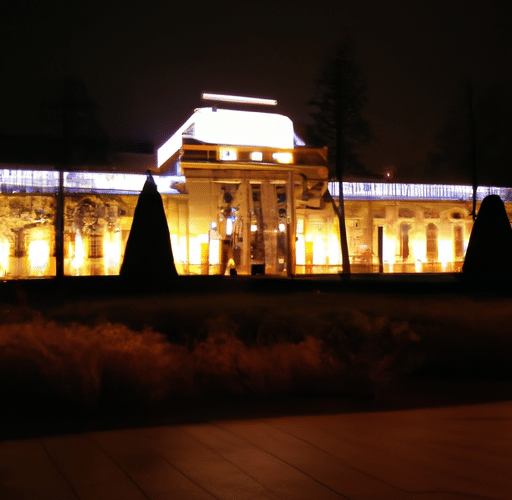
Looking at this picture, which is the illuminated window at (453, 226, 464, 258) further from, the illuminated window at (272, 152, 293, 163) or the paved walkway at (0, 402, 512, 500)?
the paved walkway at (0, 402, 512, 500)

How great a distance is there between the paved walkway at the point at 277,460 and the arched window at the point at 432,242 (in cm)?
4221

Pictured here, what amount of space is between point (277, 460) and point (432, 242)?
148 feet

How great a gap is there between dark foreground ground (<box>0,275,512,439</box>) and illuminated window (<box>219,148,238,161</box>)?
753 inches

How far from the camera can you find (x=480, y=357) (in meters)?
11.4

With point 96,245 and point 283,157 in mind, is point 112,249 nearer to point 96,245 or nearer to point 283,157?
point 96,245

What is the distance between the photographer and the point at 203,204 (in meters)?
41.2

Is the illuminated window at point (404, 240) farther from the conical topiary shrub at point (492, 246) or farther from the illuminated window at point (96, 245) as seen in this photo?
the conical topiary shrub at point (492, 246)

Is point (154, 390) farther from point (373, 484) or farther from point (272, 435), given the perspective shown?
point (373, 484)

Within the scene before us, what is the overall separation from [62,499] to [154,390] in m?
3.59

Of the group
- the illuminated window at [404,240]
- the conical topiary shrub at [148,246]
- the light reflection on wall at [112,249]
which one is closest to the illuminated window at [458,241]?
the illuminated window at [404,240]

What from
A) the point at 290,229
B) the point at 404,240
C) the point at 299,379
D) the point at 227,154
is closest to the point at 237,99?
the point at 227,154

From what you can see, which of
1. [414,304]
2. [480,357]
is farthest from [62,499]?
[414,304]

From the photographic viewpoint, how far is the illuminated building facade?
3891 centimetres

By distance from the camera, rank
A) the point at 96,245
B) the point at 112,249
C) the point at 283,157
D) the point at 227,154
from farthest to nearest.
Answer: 1. the point at 112,249
2. the point at 96,245
3. the point at 283,157
4. the point at 227,154
